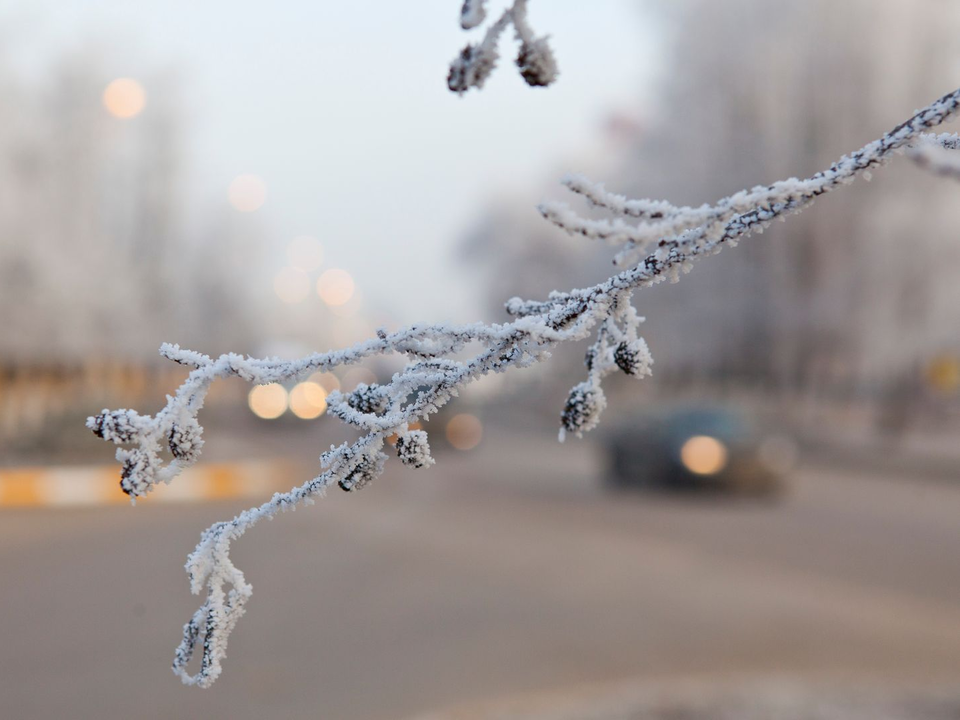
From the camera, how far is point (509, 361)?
3.94ft

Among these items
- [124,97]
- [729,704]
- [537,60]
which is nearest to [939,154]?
[537,60]

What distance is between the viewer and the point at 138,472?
46.4 inches

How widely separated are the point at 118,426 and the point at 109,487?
12.3 meters

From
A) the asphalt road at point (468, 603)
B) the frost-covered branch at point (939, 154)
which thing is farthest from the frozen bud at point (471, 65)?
the asphalt road at point (468, 603)

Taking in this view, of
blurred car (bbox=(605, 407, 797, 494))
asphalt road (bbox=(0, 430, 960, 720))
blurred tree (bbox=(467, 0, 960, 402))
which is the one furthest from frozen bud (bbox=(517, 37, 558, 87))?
blurred tree (bbox=(467, 0, 960, 402))

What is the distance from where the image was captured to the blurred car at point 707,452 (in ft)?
42.0

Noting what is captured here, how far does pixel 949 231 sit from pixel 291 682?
1922 cm

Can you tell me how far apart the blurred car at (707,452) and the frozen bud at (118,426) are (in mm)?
12140

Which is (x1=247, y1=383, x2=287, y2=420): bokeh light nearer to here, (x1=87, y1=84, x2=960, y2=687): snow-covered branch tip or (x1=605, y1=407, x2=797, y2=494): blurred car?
(x1=605, y1=407, x2=797, y2=494): blurred car

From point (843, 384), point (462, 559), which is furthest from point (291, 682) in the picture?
point (843, 384)

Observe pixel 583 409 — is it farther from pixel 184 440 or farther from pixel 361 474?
pixel 184 440

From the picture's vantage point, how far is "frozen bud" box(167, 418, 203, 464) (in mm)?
1221

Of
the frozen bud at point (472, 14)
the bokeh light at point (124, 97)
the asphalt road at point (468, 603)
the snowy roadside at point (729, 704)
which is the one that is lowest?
the frozen bud at point (472, 14)

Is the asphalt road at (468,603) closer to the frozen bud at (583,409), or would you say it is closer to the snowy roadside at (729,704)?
the snowy roadside at (729,704)
